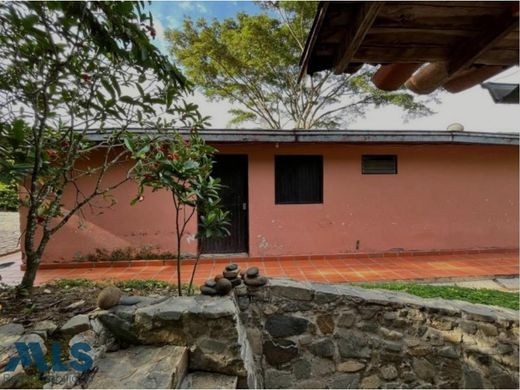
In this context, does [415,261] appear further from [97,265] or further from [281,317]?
[97,265]

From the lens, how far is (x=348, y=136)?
5.03m

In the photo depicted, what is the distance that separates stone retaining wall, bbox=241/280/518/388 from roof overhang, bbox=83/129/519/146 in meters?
2.98

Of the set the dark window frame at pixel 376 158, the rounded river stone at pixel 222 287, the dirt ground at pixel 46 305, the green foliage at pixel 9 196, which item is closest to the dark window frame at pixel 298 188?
the dark window frame at pixel 376 158

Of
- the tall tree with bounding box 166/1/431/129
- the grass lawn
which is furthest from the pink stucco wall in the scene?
the tall tree with bounding box 166/1/431/129

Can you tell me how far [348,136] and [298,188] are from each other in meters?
A: 1.33

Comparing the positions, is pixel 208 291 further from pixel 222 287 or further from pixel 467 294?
pixel 467 294

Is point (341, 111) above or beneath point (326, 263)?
above

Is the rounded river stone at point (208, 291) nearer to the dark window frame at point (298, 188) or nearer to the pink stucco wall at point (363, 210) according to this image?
the pink stucco wall at point (363, 210)

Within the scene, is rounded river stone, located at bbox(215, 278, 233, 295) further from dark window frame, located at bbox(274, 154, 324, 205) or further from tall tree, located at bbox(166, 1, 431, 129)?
tall tree, located at bbox(166, 1, 431, 129)

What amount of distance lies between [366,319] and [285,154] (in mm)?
3453

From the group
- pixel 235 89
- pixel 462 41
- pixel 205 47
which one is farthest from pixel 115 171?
pixel 235 89

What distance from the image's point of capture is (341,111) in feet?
40.0

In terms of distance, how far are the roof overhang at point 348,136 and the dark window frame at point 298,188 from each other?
1.57 ft

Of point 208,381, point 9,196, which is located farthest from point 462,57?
point 9,196
